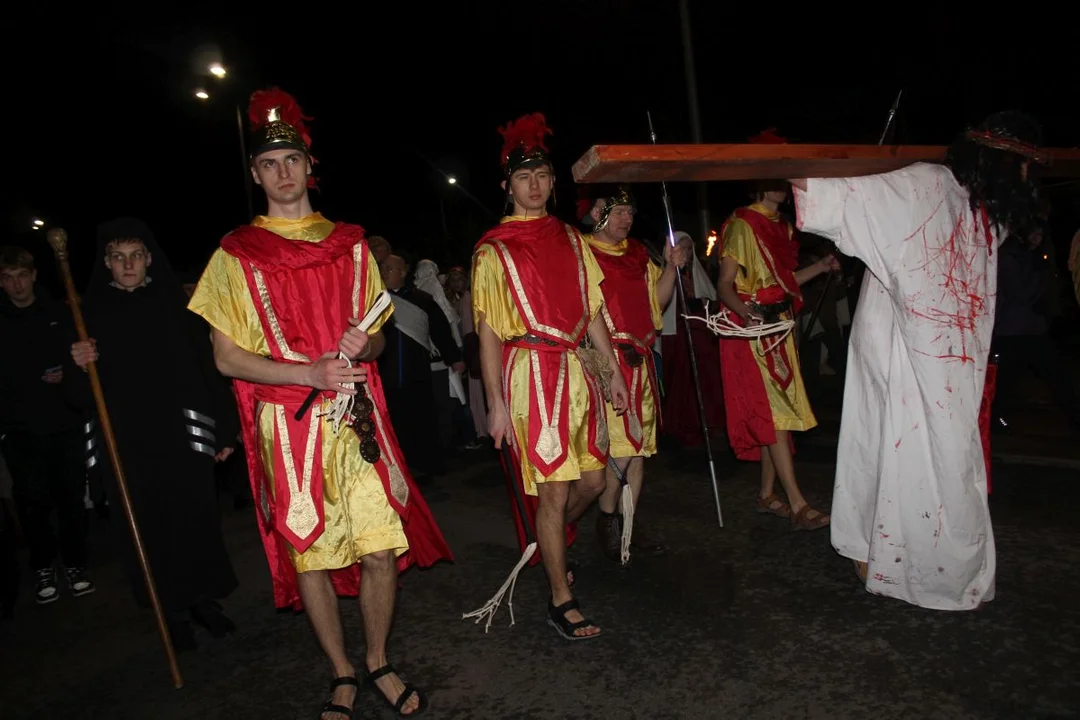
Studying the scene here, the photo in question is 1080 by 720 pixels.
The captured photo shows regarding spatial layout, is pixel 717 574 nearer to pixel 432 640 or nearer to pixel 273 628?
pixel 432 640

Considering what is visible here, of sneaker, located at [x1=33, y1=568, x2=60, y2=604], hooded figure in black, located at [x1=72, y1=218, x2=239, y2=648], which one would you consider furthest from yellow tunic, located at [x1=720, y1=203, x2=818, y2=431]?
sneaker, located at [x1=33, y1=568, x2=60, y2=604]

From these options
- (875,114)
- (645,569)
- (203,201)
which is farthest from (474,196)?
(645,569)

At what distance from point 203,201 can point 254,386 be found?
31.0 metres

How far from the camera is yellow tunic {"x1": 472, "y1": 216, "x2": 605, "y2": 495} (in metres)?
3.73

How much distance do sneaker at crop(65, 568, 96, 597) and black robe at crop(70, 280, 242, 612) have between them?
1234 millimetres

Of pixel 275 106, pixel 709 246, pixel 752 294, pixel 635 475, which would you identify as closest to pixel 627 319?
pixel 752 294

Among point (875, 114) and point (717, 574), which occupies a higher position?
point (875, 114)

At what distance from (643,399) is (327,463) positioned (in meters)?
2.27

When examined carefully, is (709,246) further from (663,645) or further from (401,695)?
(401,695)

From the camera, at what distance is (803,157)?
316 centimetres

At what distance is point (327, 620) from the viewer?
316 cm

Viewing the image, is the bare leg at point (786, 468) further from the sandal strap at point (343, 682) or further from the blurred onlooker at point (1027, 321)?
the sandal strap at point (343, 682)

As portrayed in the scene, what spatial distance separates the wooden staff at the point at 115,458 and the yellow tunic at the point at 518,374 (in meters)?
1.77

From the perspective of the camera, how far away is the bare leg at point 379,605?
10.4 ft
